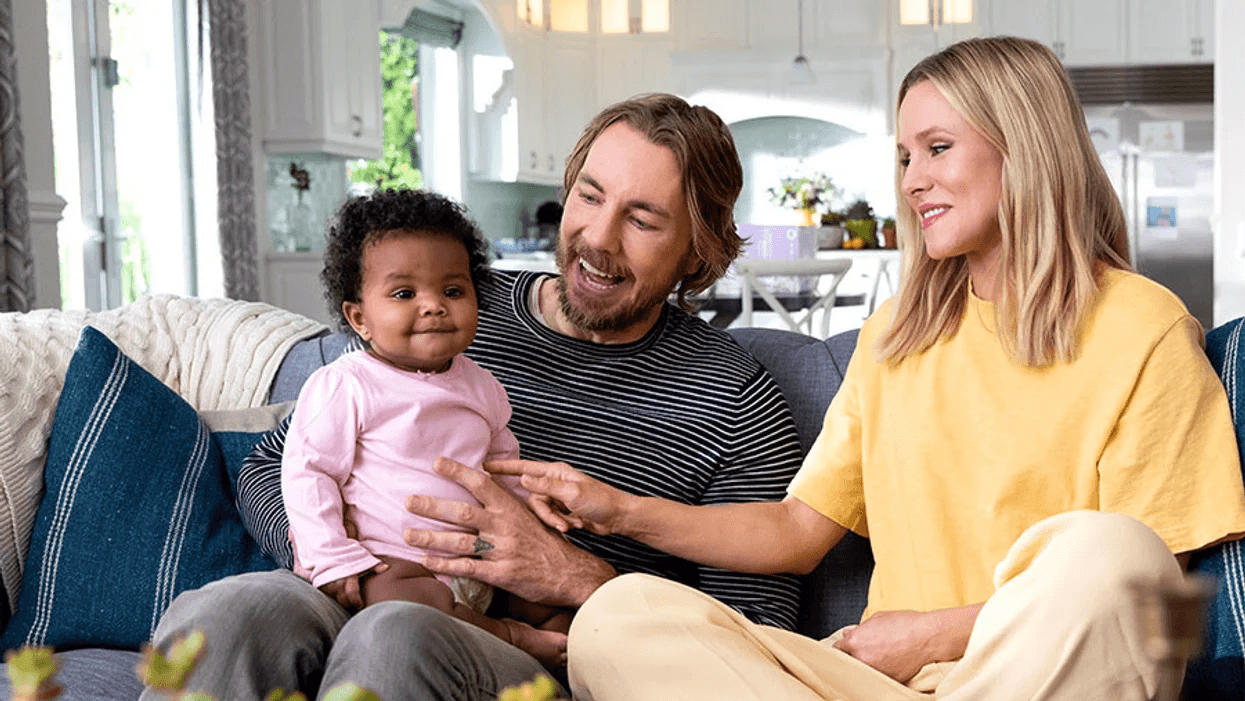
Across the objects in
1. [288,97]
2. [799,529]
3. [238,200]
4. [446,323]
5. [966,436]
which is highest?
[288,97]

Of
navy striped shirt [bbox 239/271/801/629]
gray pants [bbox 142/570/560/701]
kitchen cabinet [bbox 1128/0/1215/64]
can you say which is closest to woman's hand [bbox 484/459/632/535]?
navy striped shirt [bbox 239/271/801/629]

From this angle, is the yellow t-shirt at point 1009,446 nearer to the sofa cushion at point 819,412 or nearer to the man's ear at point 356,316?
the sofa cushion at point 819,412

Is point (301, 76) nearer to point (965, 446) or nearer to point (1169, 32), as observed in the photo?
point (965, 446)

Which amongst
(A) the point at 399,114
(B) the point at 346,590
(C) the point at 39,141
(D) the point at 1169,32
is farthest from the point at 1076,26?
(B) the point at 346,590

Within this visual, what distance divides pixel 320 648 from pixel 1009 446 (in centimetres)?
79

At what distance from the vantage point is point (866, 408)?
1.52 metres

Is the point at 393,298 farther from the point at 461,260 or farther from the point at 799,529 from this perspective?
the point at 799,529

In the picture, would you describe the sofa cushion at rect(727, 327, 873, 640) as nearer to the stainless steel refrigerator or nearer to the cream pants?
the cream pants

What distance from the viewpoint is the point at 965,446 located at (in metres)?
1.42

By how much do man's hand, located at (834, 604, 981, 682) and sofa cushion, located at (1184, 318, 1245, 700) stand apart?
0.24 m

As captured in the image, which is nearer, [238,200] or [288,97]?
[238,200]

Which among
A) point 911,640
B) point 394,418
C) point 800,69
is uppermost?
point 800,69

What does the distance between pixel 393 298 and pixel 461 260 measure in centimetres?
10

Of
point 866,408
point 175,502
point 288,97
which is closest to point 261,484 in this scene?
point 175,502
